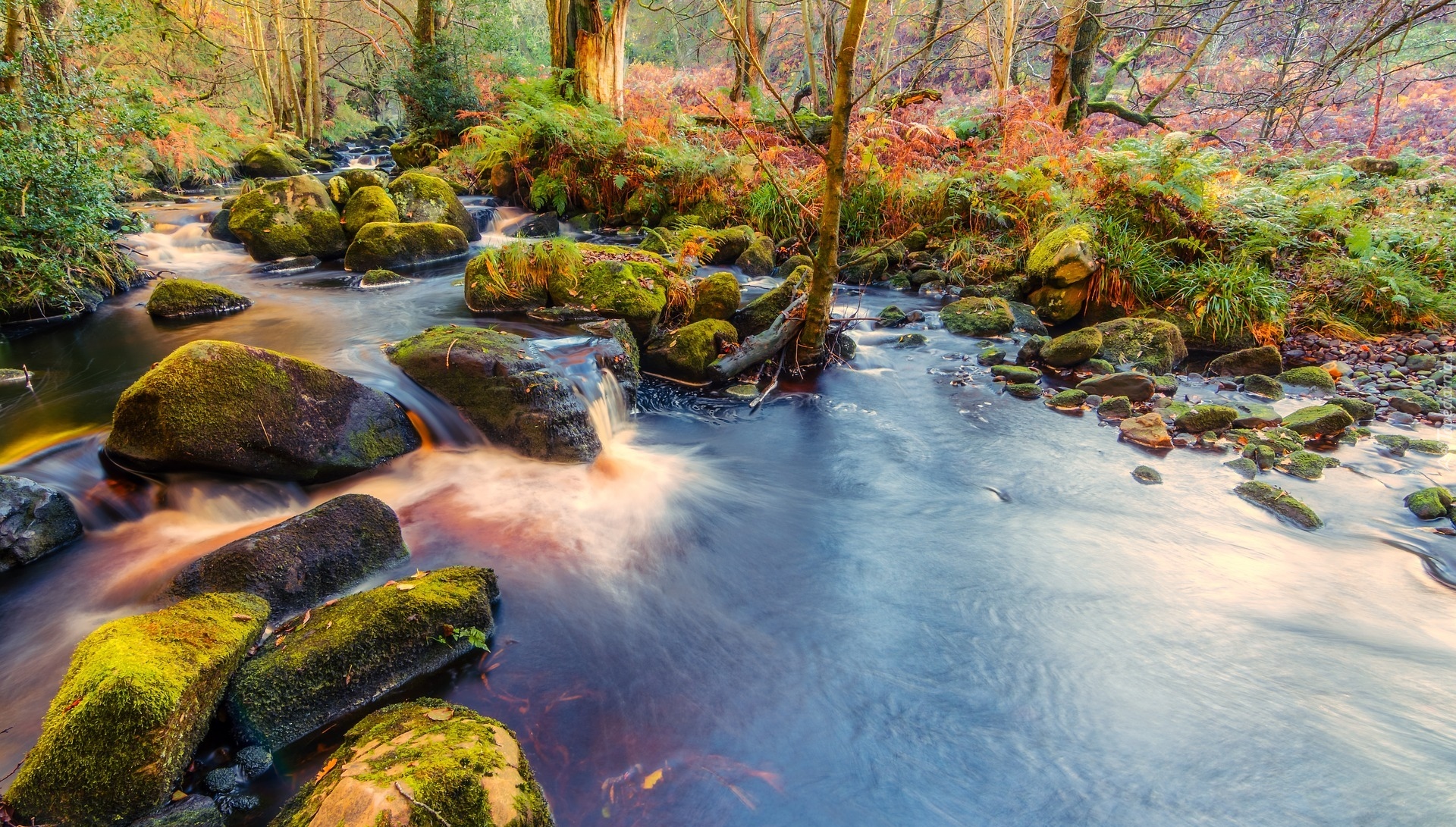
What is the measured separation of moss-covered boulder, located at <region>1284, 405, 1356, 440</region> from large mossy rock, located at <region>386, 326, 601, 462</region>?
6377mm

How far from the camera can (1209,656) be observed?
3.67 metres

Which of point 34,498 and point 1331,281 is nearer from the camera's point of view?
point 34,498

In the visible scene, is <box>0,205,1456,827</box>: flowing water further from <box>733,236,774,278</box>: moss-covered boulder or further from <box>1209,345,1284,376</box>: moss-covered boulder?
<box>733,236,774,278</box>: moss-covered boulder

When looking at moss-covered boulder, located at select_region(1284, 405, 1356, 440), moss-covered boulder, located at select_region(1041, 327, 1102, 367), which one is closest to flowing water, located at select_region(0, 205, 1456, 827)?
moss-covered boulder, located at select_region(1284, 405, 1356, 440)

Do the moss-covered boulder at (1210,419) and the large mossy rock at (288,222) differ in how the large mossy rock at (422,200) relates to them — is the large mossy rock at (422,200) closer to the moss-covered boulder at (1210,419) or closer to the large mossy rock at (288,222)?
the large mossy rock at (288,222)

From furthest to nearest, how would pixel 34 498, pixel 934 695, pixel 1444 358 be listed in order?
pixel 1444 358, pixel 34 498, pixel 934 695

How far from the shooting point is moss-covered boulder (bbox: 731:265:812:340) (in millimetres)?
7578

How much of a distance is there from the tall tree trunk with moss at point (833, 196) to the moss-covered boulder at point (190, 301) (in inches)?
285

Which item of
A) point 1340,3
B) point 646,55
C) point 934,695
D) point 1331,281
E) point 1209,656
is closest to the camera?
point 934,695

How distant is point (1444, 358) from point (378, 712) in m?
10.8

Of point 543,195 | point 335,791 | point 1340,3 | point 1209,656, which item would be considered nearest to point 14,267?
point 543,195

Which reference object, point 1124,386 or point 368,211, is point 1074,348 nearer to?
point 1124,386

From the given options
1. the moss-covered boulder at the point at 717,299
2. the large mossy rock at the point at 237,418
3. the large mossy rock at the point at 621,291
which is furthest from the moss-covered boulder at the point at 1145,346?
the large mossy rock at the point at 237,418

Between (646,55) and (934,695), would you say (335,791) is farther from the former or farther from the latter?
(646,55)
